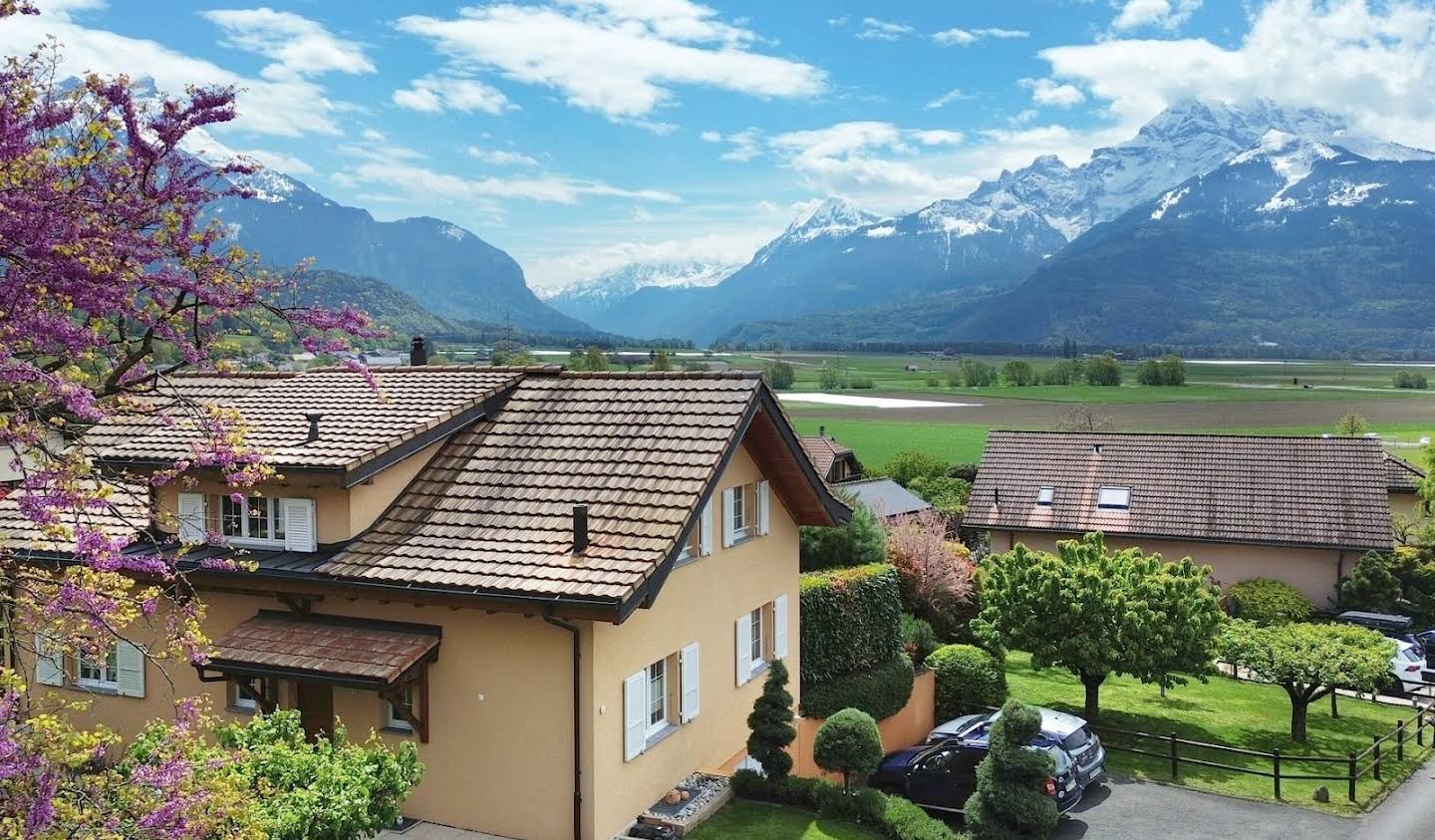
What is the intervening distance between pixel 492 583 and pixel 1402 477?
179 ft

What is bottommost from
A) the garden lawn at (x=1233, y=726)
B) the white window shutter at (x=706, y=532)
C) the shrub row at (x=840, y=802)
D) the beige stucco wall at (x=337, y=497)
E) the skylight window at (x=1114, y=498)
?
the garden lawn at (x=1233, y=726)

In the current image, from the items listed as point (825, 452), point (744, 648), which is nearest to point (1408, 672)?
point (744, 648)

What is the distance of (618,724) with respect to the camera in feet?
49.0

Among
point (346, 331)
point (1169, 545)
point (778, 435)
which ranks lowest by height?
point (1169, 545)

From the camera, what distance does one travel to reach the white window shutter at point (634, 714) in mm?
14984

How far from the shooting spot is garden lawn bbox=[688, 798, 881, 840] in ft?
50.2

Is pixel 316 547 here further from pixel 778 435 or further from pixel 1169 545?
pixel 1169 545

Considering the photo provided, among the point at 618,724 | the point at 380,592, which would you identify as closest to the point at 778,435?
the point at 618,724

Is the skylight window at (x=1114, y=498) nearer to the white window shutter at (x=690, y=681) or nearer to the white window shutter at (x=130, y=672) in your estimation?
the white window shutter at (x=690, y=681)

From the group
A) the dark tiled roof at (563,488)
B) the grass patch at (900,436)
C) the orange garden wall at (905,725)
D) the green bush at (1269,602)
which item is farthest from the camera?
the grass patch at (900,436)

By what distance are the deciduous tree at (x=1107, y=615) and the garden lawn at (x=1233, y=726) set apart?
1.81 metres

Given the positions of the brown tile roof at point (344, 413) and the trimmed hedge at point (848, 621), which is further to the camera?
the trimmed hedge at point (848, 621)

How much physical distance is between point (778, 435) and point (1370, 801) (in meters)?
14.8

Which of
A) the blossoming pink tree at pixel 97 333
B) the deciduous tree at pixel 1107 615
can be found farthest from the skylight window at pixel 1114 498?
the blossoming pink tree at pixel 97 333
